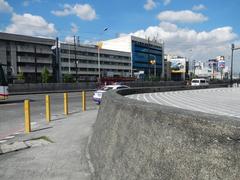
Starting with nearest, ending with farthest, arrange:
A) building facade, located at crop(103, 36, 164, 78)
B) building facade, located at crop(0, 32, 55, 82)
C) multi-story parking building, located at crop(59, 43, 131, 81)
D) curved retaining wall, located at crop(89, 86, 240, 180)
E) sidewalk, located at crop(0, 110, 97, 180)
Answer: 1. curved retaining wall, located at crop(89, 86, 240, 180)
2. sidewalk, located at crop(0, 110, 97, 180)
3. building facade, located at crop(0, 32, 55, 82)
4. multi-story parking building, located at crop(59, 43, 131, 81)
5. building facade, located at crop(103, 36, 164, 78)

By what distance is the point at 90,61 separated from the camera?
111 metres

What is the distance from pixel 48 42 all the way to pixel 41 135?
86790 mm

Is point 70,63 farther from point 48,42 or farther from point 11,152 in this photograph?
point 11,152

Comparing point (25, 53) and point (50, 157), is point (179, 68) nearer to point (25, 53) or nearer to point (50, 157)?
point (25, 53)

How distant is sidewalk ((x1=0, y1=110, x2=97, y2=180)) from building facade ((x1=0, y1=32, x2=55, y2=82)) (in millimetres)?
70538

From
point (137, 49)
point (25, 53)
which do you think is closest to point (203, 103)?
point (25, 53)

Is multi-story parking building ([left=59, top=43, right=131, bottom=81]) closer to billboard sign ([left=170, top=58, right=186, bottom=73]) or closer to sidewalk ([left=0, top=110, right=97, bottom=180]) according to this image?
billboard sign ([left=170, top=58, right=186, bottom=73])

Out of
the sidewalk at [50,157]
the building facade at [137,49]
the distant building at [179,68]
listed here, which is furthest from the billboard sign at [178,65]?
the sidewalk at [50,157]

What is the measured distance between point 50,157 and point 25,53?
276ft

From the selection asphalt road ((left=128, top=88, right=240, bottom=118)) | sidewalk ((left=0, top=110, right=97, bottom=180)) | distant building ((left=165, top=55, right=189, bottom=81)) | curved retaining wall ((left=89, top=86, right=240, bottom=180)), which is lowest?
sidewalk ((left=0, top=110, right=97, bottom=180))

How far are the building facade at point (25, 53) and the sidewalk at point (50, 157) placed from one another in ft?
231

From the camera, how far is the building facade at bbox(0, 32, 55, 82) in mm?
80688

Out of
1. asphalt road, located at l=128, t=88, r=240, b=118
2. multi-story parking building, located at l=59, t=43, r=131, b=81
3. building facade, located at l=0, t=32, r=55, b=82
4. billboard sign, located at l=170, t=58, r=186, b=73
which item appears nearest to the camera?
asphalt road, located at l=128, t=88, r=240, b=118

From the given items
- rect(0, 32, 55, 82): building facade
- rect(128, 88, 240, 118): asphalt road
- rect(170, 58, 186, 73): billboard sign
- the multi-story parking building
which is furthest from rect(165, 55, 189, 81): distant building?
rect(128, 88, 240, 118): asphalt road
